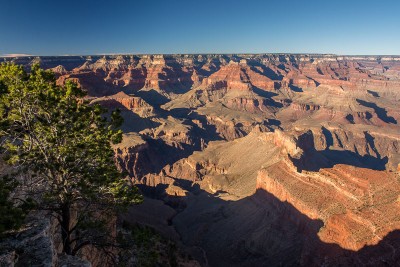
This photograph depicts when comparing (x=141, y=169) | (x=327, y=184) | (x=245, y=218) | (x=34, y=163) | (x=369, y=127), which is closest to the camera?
(x=34, y=163)

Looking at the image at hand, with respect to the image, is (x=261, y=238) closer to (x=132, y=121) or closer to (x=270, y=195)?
(x=270, y=195)

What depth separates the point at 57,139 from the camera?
19984mm

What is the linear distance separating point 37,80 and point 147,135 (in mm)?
118119

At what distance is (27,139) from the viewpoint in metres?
19.8

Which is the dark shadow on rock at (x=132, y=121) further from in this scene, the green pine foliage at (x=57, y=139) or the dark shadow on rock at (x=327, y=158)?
the green pine foliage at (x=57, y=139)

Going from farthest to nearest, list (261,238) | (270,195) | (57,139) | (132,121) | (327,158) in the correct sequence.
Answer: (132,121) < (327,158) < (270,195) < (261,238) < (57,139)

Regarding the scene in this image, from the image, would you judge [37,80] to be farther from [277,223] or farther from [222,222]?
[222,222]

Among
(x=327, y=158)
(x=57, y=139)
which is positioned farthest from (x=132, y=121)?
(x=57, y=139)

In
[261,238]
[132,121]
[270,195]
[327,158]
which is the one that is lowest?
[327,158]

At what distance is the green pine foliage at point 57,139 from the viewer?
19188 mm

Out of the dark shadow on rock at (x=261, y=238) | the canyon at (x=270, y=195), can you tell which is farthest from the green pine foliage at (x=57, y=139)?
the dark shadow on rock at (x=261, y=238)

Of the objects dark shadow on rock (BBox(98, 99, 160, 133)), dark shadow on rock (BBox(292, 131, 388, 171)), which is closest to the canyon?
dark shadow on rock (BBox(98, 99, 160, 133))

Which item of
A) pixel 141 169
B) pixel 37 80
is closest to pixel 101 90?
pixel 141 169

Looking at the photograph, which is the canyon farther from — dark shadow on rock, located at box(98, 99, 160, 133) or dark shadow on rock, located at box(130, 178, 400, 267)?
dark shadow on rock, located at box(98, 99, 160, 133)
